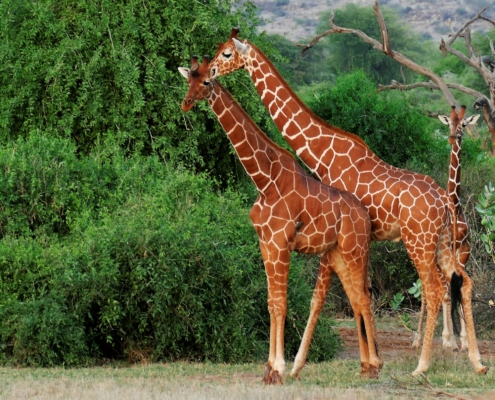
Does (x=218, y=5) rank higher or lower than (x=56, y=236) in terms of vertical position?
higher

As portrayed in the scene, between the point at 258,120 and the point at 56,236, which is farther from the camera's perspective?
the point at 258,120

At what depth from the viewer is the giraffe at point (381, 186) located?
32.3ft

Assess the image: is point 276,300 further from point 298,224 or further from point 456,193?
point 456,193

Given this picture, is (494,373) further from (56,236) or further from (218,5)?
(218,5)

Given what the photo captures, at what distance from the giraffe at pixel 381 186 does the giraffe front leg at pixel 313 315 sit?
30.3 inches

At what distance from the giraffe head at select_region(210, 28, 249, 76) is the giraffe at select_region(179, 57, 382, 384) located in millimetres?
942

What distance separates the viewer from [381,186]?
1000 cm

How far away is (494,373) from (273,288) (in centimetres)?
241

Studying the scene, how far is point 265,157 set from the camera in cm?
921

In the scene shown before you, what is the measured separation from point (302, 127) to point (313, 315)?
78.4 inches

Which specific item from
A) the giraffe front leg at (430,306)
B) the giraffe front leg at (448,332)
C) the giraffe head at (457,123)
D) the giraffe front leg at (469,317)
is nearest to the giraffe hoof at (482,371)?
the giraffe front leg at (469,317)

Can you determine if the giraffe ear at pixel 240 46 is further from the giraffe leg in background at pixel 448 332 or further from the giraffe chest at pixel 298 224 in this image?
the giraffe leg in background at pixel 448 332

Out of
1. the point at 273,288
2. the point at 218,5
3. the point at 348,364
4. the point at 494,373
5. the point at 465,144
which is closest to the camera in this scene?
the point at 273,288

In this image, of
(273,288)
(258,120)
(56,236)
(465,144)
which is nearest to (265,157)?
(273,288)
